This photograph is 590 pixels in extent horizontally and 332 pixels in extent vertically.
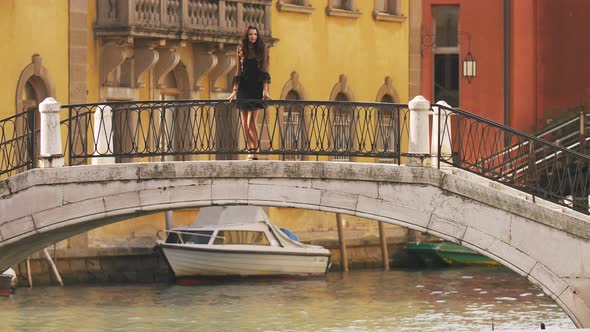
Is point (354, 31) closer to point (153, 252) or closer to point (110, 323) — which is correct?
point (153, 252)

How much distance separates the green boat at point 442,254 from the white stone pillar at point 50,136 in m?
20.8

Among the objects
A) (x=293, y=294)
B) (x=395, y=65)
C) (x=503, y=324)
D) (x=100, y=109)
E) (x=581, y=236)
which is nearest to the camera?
(x=581, y=236)

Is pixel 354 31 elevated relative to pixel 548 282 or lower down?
elevated

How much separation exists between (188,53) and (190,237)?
3075mm

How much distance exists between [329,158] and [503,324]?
11.2 m

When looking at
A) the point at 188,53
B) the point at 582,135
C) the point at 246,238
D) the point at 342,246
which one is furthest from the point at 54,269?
the point at 582,135

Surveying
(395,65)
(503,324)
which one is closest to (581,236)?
(503,324)

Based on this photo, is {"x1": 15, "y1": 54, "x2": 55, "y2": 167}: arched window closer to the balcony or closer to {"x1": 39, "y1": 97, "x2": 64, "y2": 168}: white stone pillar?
the balcony

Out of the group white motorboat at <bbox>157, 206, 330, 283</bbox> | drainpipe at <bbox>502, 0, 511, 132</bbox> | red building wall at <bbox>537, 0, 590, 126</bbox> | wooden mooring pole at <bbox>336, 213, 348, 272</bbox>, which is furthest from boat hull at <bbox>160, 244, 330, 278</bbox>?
red building wall at <bbox>537, 0, 590, 126</bbox>

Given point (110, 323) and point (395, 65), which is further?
point (395, 65)

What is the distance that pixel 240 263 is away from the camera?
1745 inches

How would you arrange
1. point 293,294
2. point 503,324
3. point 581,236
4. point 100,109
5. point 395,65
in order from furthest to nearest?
point 395,65 → point 293,294 → point 503,324 → point 100,109 → point 581,236

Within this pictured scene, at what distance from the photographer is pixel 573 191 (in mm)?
27531

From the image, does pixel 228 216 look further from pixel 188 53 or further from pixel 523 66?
pixel 523 66
